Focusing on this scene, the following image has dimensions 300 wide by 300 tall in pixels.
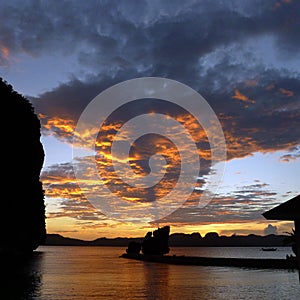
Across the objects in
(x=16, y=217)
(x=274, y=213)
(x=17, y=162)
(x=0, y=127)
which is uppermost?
(x=0, y=127)

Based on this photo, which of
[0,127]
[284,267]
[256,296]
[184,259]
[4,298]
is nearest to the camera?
[4,298]

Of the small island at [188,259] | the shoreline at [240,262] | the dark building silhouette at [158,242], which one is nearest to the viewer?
the shoreline at [240,262]

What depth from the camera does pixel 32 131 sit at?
57531mm

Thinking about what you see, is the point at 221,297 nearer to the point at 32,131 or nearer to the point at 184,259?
the point at 32,131

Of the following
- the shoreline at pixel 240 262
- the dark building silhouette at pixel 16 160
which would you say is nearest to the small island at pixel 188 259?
the shoreline at pixel 240 262

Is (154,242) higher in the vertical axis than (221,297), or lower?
higher

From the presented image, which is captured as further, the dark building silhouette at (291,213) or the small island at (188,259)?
the small island at (188,259)

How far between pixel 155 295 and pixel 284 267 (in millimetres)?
43875

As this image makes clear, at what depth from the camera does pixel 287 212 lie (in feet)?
34.4

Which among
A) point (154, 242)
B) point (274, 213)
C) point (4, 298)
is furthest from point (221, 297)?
point (154, 242)

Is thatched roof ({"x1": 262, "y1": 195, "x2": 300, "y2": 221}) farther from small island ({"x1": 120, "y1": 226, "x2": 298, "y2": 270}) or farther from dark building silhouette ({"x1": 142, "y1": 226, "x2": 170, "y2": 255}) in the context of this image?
dark building silhouette ({"x1": 142, "y1": 226, "x2": 170, "y2": 255})

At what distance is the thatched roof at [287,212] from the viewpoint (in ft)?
34.1

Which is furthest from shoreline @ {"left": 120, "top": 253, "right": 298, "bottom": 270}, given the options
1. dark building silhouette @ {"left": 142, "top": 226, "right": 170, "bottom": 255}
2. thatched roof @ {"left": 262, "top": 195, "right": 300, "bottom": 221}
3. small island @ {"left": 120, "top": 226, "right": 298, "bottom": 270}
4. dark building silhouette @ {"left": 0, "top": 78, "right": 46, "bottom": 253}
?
thatched roof @ {"left": 262, "top": 195, "right": 300, "bottom": 221}

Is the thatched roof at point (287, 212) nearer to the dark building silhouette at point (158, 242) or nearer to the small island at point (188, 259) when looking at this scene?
the small island at point (188, 259)
